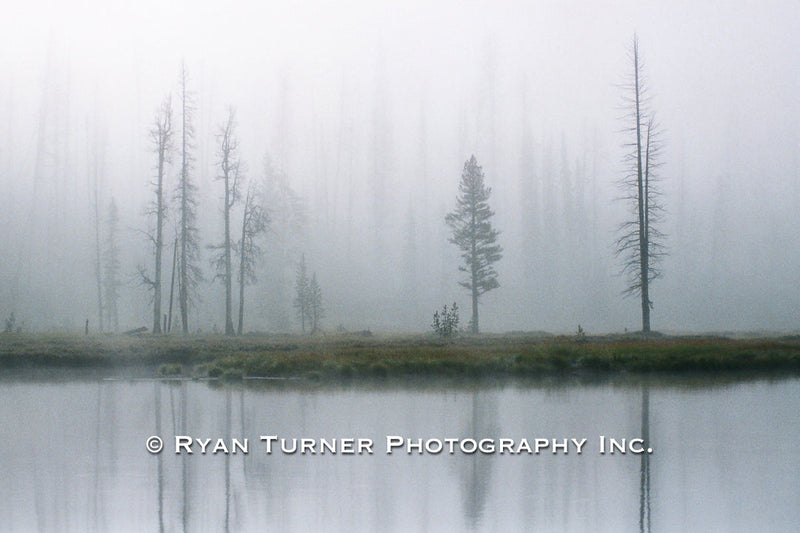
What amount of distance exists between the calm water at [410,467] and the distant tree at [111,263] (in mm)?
49542

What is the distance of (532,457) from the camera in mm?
12867

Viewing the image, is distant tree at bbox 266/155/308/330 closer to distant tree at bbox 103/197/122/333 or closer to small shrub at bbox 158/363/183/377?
distant tree at bbox 103/197/122/333

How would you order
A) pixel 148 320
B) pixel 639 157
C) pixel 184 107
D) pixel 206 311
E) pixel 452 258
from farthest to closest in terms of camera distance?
pixel 452 258
pixel 206 311
pixel 148 320
pixel 184 107
pixel 639 157

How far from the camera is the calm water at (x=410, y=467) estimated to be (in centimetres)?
958

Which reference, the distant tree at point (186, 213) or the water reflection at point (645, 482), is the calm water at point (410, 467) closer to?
the water reflection at point (645, 482)

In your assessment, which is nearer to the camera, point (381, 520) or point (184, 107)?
point (381, 520)

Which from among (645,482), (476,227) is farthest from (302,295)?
(645,482)

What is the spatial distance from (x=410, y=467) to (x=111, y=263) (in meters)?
61.5

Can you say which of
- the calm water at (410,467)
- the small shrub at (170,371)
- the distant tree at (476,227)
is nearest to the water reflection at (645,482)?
the calm water at (410,467)

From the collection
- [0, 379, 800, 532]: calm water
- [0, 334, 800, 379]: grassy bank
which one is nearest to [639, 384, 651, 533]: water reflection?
[0, 379, 800, 532]: calm water

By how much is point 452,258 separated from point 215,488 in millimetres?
71516

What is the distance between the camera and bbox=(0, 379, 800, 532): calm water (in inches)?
377

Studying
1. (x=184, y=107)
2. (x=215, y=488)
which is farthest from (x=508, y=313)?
(x=215, y=488)

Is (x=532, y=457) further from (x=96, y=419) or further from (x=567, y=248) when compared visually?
(x=567, y=248)
